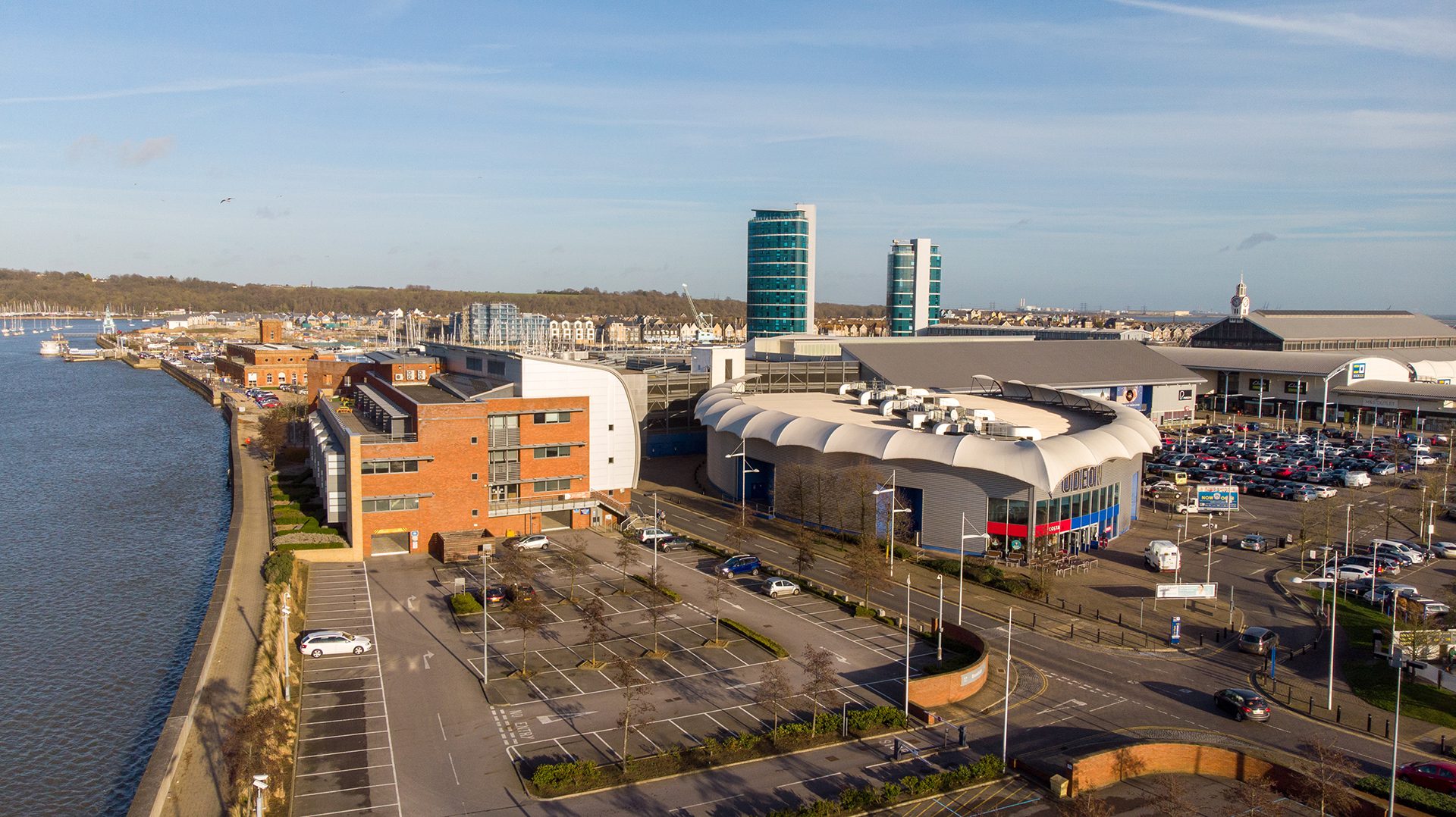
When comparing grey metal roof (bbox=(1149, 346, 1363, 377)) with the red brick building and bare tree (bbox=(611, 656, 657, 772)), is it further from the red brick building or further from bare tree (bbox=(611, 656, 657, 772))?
bare tree (bbox=(611, 656, 657, 772))

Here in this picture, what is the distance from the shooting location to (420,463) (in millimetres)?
39250

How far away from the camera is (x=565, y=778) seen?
20.0 metres

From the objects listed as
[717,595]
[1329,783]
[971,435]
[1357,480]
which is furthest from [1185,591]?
[1357,480]

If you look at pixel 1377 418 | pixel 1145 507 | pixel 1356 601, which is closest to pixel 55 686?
pixel 1356 601

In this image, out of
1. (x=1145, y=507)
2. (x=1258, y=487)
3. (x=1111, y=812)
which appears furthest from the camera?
(x=1258, y=487)

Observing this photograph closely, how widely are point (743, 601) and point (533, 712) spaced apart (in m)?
10.6

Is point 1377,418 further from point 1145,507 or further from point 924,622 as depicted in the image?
point 924,622

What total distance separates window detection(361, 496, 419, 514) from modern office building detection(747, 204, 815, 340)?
64472 mm

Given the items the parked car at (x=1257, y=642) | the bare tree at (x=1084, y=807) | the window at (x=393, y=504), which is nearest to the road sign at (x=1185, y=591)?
the parked car at (x=1257, y=642)

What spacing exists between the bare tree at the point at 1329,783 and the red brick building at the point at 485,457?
94.2 feet

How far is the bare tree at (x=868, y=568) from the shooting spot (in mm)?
31562

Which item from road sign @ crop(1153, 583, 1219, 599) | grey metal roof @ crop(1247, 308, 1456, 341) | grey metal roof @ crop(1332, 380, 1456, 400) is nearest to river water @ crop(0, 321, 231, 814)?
road sign @ crop(1153, 583, 1219, 599)

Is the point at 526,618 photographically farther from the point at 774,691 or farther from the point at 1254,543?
the point at 1254,543

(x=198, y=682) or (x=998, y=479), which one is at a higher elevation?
(x=998, y=479)
